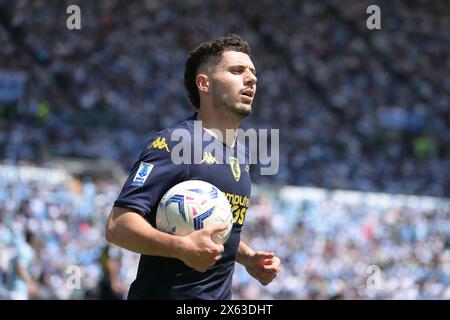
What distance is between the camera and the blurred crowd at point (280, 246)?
461 inches

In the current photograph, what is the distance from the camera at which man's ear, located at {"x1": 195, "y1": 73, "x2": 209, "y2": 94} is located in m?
4.59

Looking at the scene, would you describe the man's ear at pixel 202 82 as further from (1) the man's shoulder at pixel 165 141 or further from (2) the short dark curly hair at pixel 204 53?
(1) the man's shoulder at pixel 165 141

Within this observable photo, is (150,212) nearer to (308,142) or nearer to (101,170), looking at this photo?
(101,170)

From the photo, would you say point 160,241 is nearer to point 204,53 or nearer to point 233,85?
point 233,85

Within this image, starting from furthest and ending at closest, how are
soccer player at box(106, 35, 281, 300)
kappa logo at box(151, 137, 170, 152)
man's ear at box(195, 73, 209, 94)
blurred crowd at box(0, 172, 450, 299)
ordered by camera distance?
blurred crowd at box(0, 172, 450, 299) → man's ear at box(195, 73, 209, 94) → kappa logo at box(151, 137, 170, 152) → soccer player at box(106, 35, 281, 300)

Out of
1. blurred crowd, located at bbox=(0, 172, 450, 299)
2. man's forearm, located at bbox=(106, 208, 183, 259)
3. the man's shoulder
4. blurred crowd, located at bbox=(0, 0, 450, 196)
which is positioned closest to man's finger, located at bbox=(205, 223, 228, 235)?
man's forearm, located at bbox=(106, 208, 183, 259)

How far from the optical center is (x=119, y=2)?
26641 millimetres

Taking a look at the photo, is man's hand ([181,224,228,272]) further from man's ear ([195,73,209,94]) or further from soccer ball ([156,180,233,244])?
man's ear ([195,73,209,94])

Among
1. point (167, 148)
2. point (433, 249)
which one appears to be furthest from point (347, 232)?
point (167, 148)

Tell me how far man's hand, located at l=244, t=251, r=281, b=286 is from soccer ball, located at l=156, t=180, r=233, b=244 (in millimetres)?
531

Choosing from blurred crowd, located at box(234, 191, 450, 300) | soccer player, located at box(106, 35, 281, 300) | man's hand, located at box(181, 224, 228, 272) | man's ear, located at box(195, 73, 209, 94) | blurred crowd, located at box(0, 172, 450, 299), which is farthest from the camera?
blurred crowd, located at box(234, 191, 450, 300)

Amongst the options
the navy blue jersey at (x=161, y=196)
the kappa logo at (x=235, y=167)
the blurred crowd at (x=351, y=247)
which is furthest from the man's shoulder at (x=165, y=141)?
the blurred crowd at (x=351, y=247)

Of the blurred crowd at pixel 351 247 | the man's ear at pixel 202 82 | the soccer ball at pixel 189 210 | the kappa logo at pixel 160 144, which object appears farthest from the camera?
the blurred crowd at pixel 351 247

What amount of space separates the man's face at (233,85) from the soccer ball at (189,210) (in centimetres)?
52
